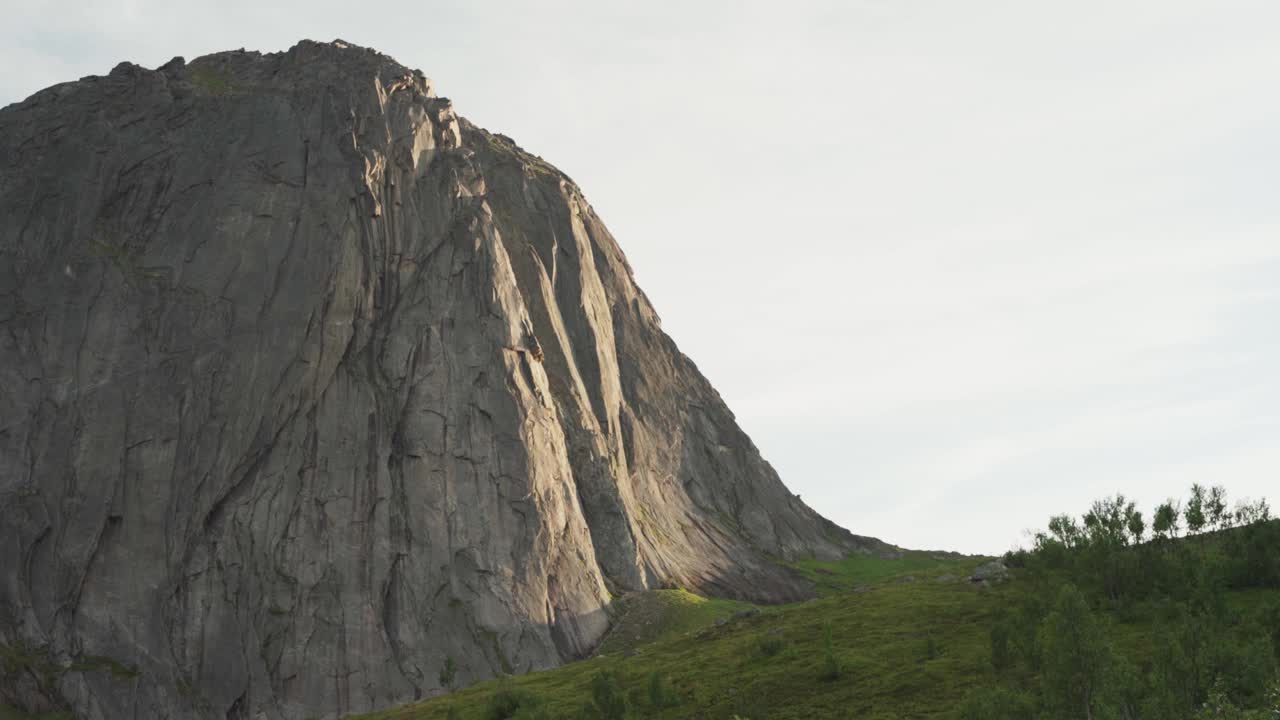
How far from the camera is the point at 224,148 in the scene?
149000mm

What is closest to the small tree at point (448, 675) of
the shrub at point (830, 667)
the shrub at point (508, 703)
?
the shrub at point (508, 703)

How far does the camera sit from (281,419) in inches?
5285

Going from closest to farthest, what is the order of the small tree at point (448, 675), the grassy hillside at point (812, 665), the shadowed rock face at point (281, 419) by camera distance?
the grassy hillside at point (812, 665), the small tree at point (448, 675), the shadowed rock face at point (281, 419)

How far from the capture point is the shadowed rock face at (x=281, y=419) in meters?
123

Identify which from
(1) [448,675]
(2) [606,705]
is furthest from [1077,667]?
(1) [448,675]

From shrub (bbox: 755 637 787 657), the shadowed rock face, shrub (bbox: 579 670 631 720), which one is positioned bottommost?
shrub (bbox: 579 670 631 720)

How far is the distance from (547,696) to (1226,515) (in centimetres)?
5431

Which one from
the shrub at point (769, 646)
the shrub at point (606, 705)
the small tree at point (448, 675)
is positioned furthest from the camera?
the small tree at point (448, 675)

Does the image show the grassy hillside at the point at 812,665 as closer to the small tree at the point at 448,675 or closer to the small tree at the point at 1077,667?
the small tree at the point at 448,675

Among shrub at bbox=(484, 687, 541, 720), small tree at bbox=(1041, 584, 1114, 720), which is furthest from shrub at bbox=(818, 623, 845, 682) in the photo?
small tree at bbox=(1041, 584, 1114, 720)

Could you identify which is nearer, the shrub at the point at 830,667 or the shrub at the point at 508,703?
the shrub at the point at 830,667

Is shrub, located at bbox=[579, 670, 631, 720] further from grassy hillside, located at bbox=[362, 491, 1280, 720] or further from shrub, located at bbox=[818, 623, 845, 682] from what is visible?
shrub, located at bbox=[818, 623, 845, 682]

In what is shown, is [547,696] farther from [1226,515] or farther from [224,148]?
[224,148]

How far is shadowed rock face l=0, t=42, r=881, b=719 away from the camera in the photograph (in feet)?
403
